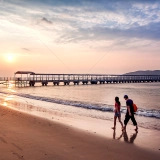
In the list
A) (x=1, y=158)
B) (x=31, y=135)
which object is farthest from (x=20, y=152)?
(x=31, y=135)

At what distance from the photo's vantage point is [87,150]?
6266mm

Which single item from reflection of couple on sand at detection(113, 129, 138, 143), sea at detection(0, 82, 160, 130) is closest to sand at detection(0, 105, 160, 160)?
reflection of couple on sand at detection(113, 129, 138, 143)

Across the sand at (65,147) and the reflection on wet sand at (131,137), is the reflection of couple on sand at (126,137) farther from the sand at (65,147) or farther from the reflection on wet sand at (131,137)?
the sand at (65,147)

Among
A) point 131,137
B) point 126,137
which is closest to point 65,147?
point 126,137

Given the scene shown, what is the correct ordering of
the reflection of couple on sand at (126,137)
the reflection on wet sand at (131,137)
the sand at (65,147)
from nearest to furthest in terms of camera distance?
the sand at (65,147), the reflection on wet sand at (131,137), the reflection of couple on sand at (126,137)

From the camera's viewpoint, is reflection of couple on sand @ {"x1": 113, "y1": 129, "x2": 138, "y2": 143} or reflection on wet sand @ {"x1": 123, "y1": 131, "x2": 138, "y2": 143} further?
reflection of couple on sand @ {"x1": 113, "y1": 129, "x2": 138, "y2": 143}

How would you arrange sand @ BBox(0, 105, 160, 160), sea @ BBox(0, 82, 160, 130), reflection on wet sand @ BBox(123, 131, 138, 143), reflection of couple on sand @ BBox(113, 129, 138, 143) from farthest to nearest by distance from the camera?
1. sea @ BBox(0, 82, 160, 130)
2. reflection of couple on sand @ BBox(113, 129, 138, 143)
3. reflection on wet sand @ BBox(123, 131, 138, 143)
4. sand @ BBox(0, 105, 160, 160)

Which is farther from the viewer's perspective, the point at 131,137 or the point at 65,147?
the point at 131,137

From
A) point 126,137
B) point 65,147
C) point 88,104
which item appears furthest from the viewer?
point 88,104

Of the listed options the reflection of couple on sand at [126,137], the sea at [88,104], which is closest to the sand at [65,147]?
the reflection of couple on sand at [126,137]

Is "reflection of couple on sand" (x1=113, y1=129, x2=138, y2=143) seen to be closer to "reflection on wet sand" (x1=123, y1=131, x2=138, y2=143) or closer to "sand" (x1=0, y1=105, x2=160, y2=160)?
"reflection on wet sand" (x1=123, y1=131, x2=138, y2=143)

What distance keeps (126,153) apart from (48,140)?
2.59 m

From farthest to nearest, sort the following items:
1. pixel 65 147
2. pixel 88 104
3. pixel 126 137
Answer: pixel 88 104, pixel 126 137, pixel 65 147

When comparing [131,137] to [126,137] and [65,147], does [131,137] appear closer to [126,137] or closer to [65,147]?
[126,137]
